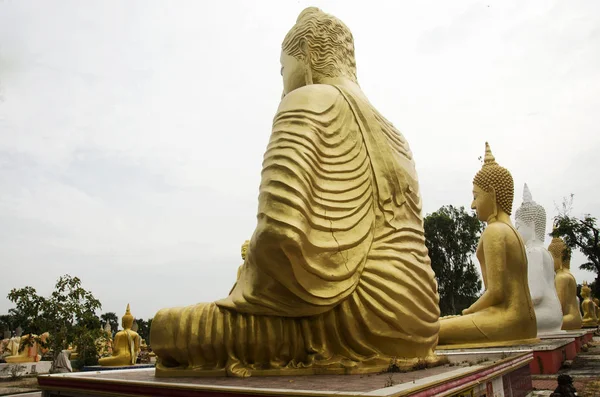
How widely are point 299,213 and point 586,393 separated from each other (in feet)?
11.3

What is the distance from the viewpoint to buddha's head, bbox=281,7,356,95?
4855mm

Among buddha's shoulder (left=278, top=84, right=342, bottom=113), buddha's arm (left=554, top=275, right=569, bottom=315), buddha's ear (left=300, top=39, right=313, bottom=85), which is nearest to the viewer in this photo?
buddha's shoulder (left=278, top=84, right=342, bottom=113)

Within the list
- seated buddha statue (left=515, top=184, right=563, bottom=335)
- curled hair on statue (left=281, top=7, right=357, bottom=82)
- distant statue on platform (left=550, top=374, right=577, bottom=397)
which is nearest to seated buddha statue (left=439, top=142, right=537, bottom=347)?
distant statue on platform (left=550, top=374, right=577, bottom=397)

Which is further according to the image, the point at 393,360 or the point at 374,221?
the point at 374,221

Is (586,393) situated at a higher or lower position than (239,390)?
lower

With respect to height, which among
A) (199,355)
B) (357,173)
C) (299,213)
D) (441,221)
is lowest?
(199,355)

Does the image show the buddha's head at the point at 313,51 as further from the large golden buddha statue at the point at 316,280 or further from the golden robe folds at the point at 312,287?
the golden robe folds at the point at 312,287

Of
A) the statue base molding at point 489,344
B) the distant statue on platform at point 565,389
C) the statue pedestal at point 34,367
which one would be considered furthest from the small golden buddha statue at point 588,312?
the statue pedestal at point 34,367

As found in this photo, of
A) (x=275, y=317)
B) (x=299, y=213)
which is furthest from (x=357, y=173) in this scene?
(x=275, y=317)

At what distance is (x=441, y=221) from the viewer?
80.1 feet

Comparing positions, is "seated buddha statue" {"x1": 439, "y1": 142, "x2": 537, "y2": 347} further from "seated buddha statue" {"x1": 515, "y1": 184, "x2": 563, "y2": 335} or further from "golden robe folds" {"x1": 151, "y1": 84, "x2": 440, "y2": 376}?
"seated buddha statue" {"x1": 515, "y1": 184, "x2": 563, "y2": 335}

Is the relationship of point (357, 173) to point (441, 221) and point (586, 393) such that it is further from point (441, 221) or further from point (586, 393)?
point (441, 221)

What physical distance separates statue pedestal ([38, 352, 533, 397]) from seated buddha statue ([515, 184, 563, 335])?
5825 millimetres

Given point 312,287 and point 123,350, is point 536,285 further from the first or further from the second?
point 123,350
